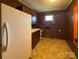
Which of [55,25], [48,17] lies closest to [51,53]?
[55,25]

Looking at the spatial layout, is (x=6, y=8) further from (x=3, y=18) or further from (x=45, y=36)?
(x=45, y=36)

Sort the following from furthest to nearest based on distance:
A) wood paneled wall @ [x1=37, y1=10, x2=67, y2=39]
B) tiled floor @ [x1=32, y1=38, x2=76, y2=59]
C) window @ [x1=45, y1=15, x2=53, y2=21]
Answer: window @ [x1=45, y1=15, x2=53, y2=21], wood paneled wall @ [x1=37, y1=10, x2=67, y2=39], tiled floor @ [x1=32, y1=38, x2=76, y2=59]

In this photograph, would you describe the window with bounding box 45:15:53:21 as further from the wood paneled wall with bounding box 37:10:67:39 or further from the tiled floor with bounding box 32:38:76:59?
the tiled floor with bounding box 32:38:76:59

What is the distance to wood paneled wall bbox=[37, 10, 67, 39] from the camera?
6.00 m

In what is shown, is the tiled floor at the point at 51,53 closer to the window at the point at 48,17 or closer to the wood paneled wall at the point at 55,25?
the wood paneled wall at the point at 55,25

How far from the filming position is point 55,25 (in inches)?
248

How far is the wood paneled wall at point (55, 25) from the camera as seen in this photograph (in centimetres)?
600

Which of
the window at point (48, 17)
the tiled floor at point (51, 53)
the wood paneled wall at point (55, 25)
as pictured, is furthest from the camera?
the window at point (48, 17)

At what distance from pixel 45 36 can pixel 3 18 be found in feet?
18.3

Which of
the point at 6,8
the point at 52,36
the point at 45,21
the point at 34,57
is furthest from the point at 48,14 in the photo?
the point at 6,8

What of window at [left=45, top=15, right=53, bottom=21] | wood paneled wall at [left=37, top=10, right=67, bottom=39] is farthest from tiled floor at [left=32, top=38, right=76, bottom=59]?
window at [left=45, top=15, right=53, bottom=21]

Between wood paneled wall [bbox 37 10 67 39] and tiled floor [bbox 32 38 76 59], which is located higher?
wood paneled wall [bbox 37 10 67 39]

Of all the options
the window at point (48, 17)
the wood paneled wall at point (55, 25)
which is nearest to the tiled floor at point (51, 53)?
the wood paneled wall at point (55, 25)

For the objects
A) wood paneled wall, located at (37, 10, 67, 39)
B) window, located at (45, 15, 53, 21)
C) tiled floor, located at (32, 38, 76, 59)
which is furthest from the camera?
window, located at (45, 15, 53, 21)
